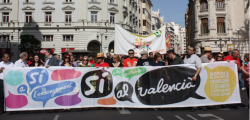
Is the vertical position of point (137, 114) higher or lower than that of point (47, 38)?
lower

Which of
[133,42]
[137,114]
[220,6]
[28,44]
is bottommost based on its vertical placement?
[137,114]

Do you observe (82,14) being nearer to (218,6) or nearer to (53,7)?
(53,7)

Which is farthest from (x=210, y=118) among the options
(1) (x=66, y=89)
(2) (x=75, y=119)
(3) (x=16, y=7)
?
(3) (x=16, y=7)

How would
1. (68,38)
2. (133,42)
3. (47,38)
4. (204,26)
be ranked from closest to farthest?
(133,42), (68,38), (47,38), (204,26)

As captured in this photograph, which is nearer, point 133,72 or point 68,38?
point 133,72

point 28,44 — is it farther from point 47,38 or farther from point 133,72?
point 133,72

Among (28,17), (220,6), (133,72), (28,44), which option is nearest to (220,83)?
(133,72)

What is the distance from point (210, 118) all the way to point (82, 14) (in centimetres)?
3102

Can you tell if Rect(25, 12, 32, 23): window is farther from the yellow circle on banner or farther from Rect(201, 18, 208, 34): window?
the yellow circle on banner

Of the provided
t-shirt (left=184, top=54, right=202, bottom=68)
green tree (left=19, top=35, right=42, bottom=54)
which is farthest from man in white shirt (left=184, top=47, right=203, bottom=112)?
green tree (left=19, top=35, right=42, bottom=54)

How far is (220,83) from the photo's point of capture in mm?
6914

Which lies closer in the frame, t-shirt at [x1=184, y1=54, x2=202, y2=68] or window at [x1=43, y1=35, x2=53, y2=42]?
t-shirt at [x1=184, y1=54, x2=202, y2=68]

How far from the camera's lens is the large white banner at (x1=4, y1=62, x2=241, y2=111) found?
21.5ft

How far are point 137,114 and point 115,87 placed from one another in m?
1.13
